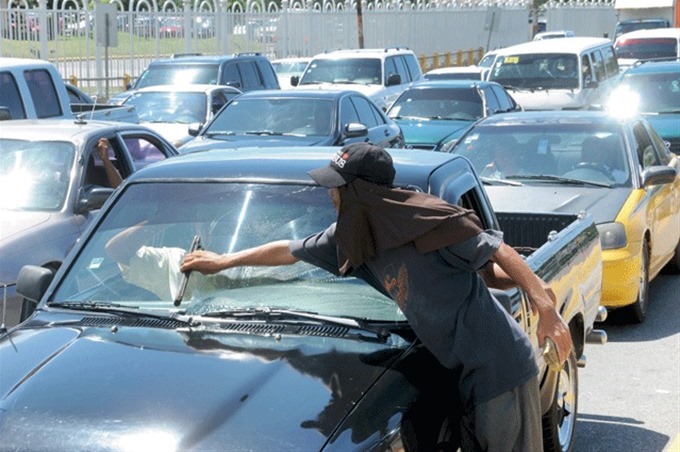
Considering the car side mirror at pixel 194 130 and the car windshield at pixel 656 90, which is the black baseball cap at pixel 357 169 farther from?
the car windshield at pixel 656 90

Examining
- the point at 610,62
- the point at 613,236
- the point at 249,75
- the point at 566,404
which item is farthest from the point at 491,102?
the point at 566,404

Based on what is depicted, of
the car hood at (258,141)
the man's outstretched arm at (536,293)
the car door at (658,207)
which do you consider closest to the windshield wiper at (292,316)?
the man's outstretched arm at (536,293)

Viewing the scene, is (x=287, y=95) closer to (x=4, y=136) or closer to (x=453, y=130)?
(x=453, y=130)

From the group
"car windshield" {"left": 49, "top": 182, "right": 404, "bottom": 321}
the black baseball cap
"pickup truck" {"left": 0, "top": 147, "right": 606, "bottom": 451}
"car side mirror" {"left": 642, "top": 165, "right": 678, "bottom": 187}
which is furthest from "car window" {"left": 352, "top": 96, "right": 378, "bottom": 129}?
the black baseball cap

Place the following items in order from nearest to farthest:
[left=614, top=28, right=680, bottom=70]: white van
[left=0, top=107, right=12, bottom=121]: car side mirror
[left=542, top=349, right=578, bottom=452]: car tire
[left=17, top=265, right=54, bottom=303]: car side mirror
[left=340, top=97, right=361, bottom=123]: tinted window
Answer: [left=17, top=265, right=54, bottom=303]: car side mirror → [left=542, top=349, right=578, bottom=452]: car tire → [left=0, top=107, right=12, bottom=121]: car side mirror → [left=340, top=97, right=361, bottom=123]: tinted window → [left=614, top=28, right=680, bottom=70]: white van

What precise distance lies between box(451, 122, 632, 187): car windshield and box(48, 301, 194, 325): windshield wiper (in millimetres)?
6185

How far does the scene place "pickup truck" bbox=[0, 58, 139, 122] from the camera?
13.1 meters

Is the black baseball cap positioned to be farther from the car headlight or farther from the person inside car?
the car headlight

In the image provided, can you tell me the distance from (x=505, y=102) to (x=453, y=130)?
2.25m

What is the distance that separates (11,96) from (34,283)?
8.73m

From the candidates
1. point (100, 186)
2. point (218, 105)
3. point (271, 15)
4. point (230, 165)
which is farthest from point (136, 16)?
A: point (230, 165)

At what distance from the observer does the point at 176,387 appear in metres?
3.75

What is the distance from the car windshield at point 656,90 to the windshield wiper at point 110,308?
13.5m

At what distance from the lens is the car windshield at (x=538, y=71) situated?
2245cm
